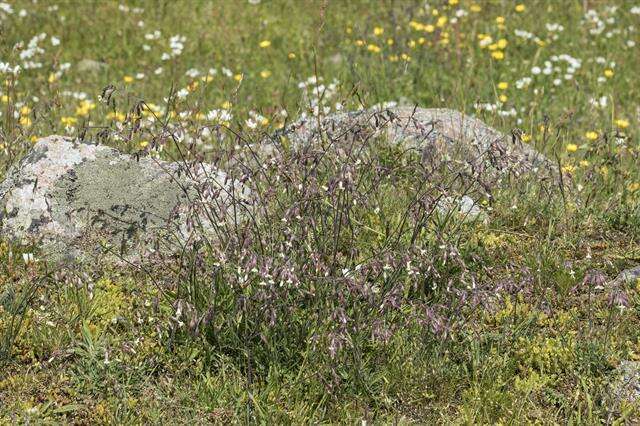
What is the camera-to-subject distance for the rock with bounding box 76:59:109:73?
397 inches

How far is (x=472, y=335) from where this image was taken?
4805 mm

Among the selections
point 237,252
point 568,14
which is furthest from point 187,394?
point 568,14

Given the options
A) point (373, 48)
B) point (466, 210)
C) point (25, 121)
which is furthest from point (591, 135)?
point (25, 121)

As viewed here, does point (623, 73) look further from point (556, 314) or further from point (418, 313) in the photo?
point (418, 313)

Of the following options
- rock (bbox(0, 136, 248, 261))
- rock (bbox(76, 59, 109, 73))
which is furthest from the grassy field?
rock (bbox(76, 59, 109, 73))

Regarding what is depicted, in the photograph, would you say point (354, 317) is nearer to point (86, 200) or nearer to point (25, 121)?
point (86, 200)

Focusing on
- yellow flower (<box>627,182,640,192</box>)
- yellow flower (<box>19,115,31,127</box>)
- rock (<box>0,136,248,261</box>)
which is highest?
rock (<box>0,136,248,261</box>)

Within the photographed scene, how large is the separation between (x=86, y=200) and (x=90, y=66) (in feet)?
15.9

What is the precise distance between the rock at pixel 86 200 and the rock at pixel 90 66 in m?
4.33

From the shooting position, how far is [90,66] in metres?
10.2

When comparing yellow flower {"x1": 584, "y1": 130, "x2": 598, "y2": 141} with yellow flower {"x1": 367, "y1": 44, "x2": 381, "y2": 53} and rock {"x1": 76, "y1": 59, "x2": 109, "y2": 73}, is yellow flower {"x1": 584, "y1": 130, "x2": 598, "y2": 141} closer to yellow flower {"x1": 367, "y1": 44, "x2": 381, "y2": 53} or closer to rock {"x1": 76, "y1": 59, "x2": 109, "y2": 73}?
yellow flower {"x1": 367, "y1": 44, "x2": 381, "y2": 53}

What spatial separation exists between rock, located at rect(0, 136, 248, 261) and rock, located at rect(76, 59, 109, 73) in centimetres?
433

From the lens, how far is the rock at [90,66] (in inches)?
397

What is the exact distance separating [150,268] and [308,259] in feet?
3.92
